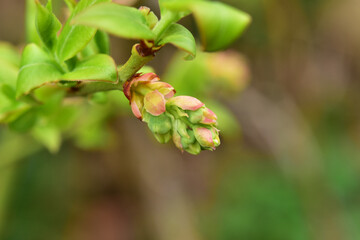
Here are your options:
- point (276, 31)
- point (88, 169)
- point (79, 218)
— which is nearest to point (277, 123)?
point (276, 31)

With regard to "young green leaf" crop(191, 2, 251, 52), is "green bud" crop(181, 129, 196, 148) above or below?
below

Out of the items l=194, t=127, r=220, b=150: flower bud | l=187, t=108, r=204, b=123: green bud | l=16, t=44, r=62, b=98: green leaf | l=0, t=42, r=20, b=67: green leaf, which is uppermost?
l=187, t=108, r=204, b=123: green bud

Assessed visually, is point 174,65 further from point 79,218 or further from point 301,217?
point 301,217

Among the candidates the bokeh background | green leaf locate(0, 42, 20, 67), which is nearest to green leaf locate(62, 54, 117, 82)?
green leaf locate(0, 42, 20, 67)

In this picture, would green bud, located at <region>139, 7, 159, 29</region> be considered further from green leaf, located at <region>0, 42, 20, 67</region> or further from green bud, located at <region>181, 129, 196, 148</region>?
green leaf, located at <region>0, 42, 20, 67</region>

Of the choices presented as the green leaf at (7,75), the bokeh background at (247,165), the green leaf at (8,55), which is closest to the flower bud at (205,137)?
the green leaf at (7,75)

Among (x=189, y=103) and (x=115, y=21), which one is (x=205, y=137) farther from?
(x=115, y=21)

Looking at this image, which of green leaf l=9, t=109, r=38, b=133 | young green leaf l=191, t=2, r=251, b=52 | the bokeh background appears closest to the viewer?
young green leaf l=191, t=2, r=251, b=52

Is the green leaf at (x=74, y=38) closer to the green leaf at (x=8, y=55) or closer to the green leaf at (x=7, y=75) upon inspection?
the green leaf at (x=7, y=75)
